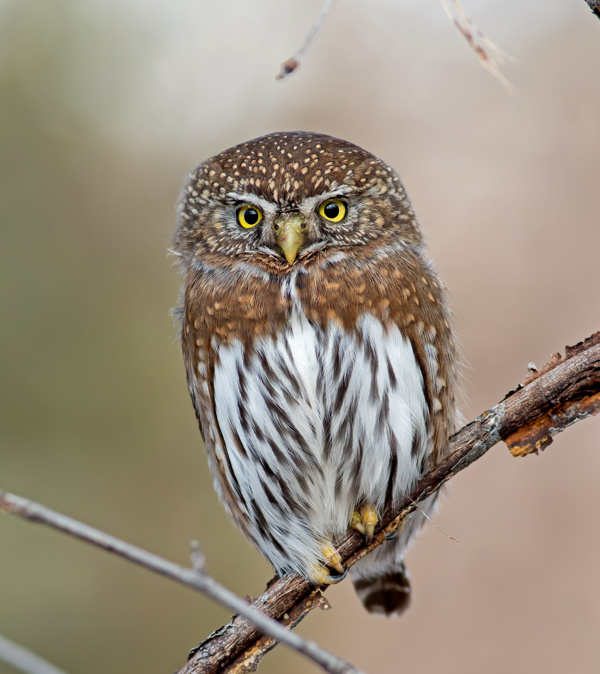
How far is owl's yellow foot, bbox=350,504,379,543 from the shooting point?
2.47 metres

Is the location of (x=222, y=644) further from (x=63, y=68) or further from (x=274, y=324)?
(x=63, y=68)

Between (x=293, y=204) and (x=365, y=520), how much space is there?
108 centimetres

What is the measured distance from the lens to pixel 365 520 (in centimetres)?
248

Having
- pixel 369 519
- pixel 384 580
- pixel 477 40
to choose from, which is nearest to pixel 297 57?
pixel 477 40

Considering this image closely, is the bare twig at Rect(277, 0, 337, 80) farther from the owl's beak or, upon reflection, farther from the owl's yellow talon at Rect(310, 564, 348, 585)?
the owl's yellow talon at Rect(310, 564, 348, 585)

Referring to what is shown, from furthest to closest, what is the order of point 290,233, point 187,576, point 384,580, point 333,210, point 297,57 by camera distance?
1. point 384,580
2. point 333,210
3. point 290,233
4. point 297,57
5. point 187,576

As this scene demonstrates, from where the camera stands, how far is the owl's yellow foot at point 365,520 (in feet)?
8.09

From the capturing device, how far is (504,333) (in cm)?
474

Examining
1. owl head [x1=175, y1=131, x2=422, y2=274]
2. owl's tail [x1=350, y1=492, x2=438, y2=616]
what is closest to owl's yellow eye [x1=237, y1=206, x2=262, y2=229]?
owl head [x1=175, y1=131, x2=422, y2=274]

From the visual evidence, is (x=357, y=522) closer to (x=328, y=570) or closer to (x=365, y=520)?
(x=365, y=520)

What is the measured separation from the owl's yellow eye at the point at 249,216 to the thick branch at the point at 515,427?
0.97m

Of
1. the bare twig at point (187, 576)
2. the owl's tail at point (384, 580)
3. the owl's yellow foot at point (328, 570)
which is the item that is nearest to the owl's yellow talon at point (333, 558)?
the owl's yellow foot at point (328, 570)

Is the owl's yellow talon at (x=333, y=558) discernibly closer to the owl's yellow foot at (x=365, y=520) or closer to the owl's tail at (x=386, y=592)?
the owl's yellow foot at (x=365, y=520)

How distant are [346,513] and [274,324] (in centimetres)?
70
